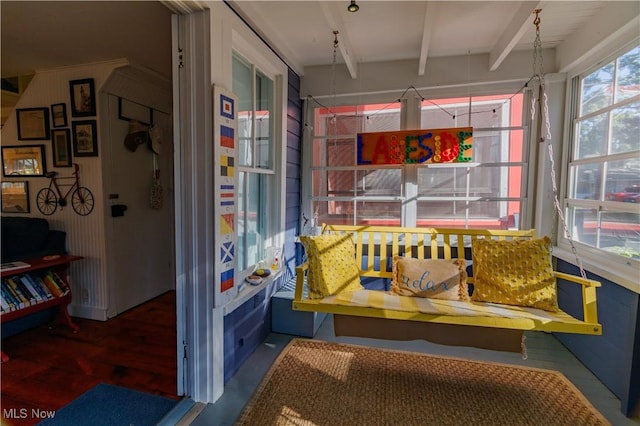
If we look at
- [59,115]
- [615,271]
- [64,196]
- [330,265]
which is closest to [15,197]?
[64,196]

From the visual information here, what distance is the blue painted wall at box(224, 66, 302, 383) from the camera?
2139 millimetres

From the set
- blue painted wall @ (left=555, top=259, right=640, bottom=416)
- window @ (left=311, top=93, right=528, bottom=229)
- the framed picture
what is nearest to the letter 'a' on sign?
window @ (left=311, top=93, right=528, bottom=229)

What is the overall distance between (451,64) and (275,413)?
10.5 feet

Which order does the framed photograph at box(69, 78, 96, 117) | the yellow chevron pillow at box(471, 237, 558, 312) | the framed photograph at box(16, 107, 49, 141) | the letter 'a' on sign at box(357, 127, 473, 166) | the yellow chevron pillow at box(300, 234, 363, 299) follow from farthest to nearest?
the framed photograph at box(16, 107, 49, 141), the framed photograph at box(69, 78, 96, 117), the letter 'a' on sign at box(357, 127, 473, 166), the yellow chevron pillow at box(300, 234, 363, 299), the yellow chevron pillow at box(471, 237, 558, 312)

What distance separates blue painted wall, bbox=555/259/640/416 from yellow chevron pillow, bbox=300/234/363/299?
5.37 feet

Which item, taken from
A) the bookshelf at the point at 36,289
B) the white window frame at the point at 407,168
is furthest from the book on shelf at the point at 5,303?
the white window frame at the point at 407,168

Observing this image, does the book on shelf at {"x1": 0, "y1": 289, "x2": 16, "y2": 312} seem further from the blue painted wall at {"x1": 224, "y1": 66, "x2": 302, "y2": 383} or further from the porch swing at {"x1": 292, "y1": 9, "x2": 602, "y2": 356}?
the porch swing at {"x1": 292, "y1": 9, "x2": 602, "y2": 356}

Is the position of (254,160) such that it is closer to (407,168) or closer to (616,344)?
(407,168)

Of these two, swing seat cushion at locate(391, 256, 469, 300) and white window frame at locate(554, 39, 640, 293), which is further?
swing seat cushion at locate(391, 256, 469, 300)

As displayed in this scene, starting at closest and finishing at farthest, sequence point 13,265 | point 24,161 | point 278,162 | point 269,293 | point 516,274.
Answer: point 516,274 < point 13,265 < point 269,293 < point 278,162 < point 24,161

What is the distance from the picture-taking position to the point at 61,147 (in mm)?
3023

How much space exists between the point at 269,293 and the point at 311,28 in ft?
7.29

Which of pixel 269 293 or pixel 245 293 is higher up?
pixel 245 293

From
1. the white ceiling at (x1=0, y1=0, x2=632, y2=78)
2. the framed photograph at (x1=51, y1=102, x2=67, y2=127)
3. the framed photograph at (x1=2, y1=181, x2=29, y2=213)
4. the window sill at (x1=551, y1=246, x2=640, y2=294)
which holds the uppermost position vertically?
the white ceiling at (x1=0, y1=0, x2=632, y2=78)
